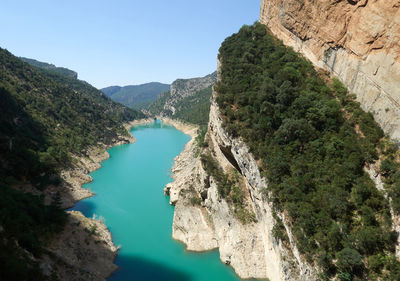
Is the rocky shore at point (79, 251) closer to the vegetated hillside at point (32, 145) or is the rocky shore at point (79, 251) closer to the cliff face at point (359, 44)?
the vegetated hillside at point (32, 145)

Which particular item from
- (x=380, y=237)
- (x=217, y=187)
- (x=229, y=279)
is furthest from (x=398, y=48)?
(x=229, y=279)

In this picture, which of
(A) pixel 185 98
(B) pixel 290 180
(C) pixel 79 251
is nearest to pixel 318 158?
(B) pixel 290 180

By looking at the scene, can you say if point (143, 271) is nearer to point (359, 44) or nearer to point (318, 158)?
point (318, 158)

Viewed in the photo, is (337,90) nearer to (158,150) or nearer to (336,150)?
(336,150)

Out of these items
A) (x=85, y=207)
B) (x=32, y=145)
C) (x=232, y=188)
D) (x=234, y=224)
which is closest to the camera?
(x=234, y=224)

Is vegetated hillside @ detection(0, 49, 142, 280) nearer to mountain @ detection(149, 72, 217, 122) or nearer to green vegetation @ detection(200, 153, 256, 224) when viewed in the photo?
green vegetation @ detection(200, 153, 256, 224)

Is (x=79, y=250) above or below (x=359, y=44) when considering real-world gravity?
below
